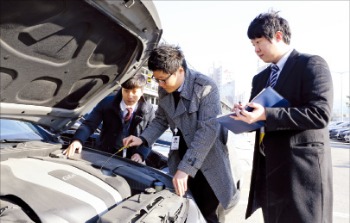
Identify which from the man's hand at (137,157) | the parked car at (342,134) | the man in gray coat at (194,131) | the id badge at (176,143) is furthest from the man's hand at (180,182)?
the parked car at (342,134)

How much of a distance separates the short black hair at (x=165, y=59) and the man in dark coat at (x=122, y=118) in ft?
1.92

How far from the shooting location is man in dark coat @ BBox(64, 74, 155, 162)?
2.40 metres

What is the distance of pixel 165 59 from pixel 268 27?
583mm

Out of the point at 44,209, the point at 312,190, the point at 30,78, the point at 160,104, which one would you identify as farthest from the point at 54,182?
the point at 312,190

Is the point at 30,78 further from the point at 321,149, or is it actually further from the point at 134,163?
the point at 321,149

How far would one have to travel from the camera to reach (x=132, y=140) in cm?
216

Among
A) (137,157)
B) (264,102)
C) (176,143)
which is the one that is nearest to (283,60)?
(264,102)

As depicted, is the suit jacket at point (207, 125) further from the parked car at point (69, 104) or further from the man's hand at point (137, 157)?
the man's hand at point (137, 157)

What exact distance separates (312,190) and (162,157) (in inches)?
77.1

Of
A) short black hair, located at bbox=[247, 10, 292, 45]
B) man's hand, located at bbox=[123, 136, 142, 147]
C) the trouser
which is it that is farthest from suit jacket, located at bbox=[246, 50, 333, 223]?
man's hand, located at bbox=[123, 136, 142, 147]

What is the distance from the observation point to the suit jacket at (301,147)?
1.39 metres

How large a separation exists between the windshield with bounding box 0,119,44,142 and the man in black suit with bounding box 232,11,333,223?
1513 mm

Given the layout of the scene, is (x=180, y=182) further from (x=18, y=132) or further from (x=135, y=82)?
(x=18, y=132)

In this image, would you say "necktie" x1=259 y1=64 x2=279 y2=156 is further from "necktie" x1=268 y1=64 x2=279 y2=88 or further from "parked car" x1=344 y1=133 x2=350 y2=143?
"parked car" x1=344 y1=133 x2=350 y2=143
